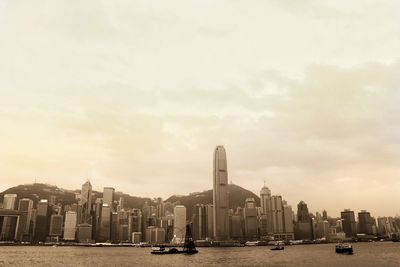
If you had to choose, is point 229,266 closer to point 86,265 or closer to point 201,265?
point 201,265

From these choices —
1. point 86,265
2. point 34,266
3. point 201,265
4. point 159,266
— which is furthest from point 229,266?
point 34,266

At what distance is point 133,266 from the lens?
147375mm

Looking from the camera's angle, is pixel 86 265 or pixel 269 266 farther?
pixel 86 265

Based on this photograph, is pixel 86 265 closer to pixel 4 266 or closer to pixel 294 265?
pixel 4 266

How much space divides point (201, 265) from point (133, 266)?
1003 inches

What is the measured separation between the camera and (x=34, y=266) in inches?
6033

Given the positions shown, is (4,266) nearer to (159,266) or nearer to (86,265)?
(86,265)

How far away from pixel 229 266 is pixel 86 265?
2237 inches

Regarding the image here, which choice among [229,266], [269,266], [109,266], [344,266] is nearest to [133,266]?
[109,266]

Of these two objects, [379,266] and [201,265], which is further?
[201,265]

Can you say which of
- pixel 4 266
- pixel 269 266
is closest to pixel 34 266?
pixel 4 266

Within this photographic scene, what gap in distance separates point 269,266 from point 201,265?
2558cm

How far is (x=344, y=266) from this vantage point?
13925cm

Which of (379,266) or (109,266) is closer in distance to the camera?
(379,266)
